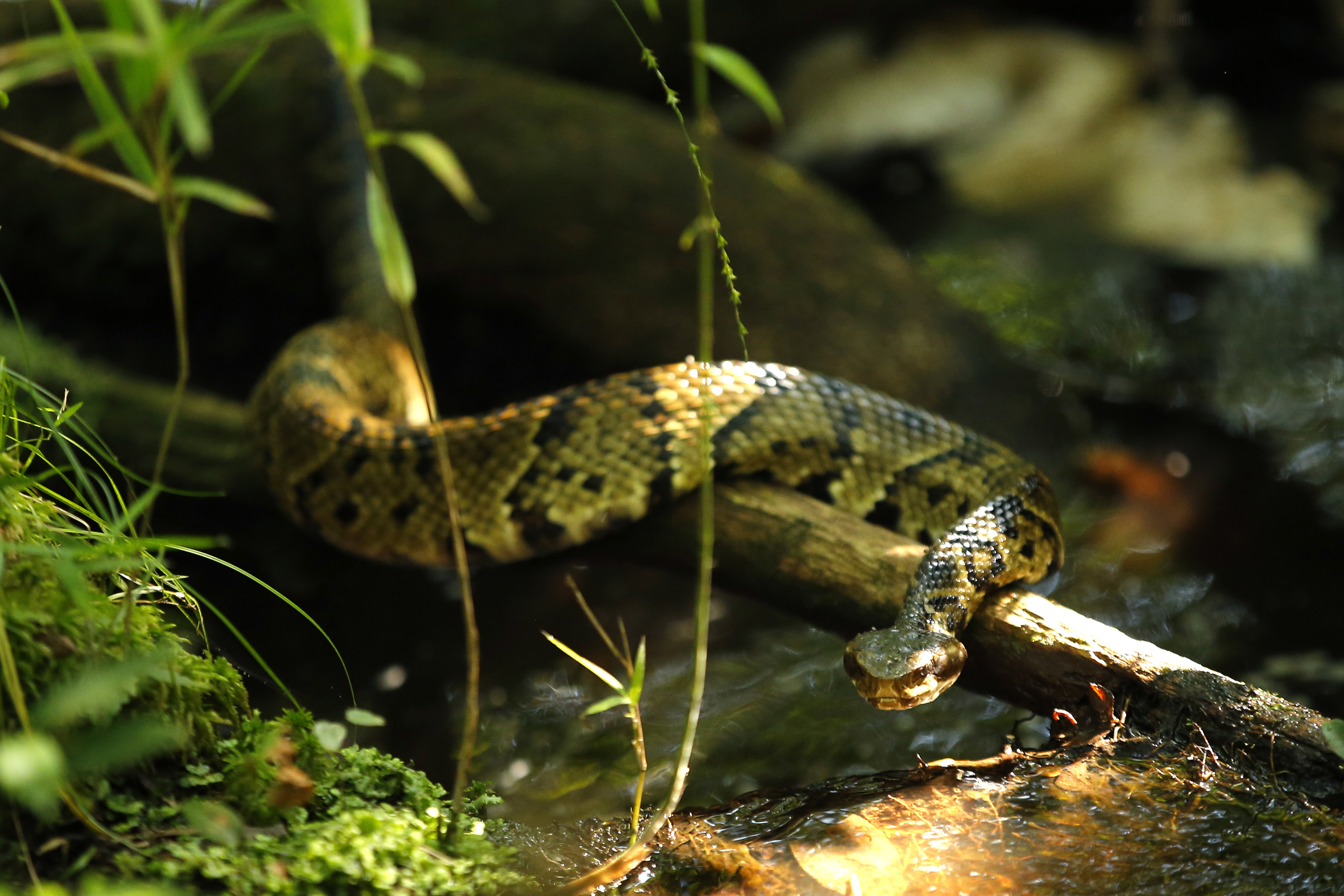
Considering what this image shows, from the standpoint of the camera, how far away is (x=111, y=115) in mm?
1391

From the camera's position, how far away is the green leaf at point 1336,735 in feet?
7.13

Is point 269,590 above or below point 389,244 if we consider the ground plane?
below

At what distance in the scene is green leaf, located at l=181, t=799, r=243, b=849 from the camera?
1.63 m

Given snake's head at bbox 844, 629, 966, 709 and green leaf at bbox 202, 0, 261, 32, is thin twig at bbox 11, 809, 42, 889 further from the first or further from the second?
snake's head at bbox 844, 629, 966, 709

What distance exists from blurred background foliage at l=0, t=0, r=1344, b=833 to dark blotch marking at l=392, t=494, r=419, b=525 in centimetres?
59

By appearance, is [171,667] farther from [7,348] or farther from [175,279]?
[7,348]

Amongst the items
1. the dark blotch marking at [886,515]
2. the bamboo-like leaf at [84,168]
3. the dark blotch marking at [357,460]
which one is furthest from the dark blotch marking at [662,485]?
the bamboo-like leaf at [84,168]

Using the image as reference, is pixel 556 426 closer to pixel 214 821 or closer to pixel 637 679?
pixel 637 679

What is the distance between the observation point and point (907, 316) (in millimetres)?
5703

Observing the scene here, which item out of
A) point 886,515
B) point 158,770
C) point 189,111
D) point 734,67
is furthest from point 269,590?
point 886,515

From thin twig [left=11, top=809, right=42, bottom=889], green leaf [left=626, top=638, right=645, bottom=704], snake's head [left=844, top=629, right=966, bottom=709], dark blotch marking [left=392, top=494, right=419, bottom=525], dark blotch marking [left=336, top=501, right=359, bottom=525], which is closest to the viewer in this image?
thin twig [left=11, top=809, right=42, bottom=889]

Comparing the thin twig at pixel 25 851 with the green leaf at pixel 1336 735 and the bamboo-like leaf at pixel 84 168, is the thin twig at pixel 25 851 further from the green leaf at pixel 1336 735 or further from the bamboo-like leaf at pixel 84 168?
the green leaf at pixel 1336 735

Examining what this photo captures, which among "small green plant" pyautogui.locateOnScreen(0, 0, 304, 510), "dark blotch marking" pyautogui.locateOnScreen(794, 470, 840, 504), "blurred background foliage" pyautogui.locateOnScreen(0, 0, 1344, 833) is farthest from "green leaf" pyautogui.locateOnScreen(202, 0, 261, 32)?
"dark blotch marking" pyautogui.locateOnScreen(794, 470, 840, 504)

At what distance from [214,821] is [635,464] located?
213cm
